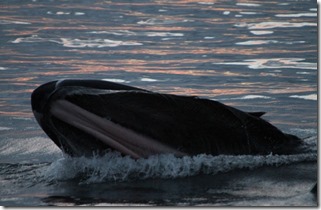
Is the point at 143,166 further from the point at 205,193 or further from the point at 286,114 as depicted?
the point at 286,114

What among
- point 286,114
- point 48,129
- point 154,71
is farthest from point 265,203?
point 154,71

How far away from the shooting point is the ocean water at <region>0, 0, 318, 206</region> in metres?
8.88

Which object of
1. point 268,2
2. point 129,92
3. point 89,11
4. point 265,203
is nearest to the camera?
point 265,203

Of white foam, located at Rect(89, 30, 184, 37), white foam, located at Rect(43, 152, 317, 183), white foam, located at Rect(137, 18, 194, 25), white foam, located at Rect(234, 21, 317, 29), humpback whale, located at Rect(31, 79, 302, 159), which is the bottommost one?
white foam, located at Rect(89, 30, 184, 37)

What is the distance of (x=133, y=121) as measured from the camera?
8875mm

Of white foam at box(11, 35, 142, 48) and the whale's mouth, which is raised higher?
the whale's mouth

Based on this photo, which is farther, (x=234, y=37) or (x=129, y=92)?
(x=234, y=37)

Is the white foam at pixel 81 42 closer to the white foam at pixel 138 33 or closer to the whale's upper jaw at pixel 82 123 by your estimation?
the white foam at pixel 138 33

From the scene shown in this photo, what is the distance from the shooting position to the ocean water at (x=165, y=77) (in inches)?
349

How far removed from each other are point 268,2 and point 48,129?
10.6 meters

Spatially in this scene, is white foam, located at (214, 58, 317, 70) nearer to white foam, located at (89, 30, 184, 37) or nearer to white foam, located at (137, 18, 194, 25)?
white foam, located at (89, 30, 184, 37)

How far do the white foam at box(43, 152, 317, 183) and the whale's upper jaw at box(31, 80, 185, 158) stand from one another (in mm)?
110

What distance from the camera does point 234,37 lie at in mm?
17453

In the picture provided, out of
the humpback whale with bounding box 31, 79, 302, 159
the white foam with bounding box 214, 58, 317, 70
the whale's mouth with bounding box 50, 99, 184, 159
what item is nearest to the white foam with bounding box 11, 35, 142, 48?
the white foam with bounding box 214, 58, 317, 70
